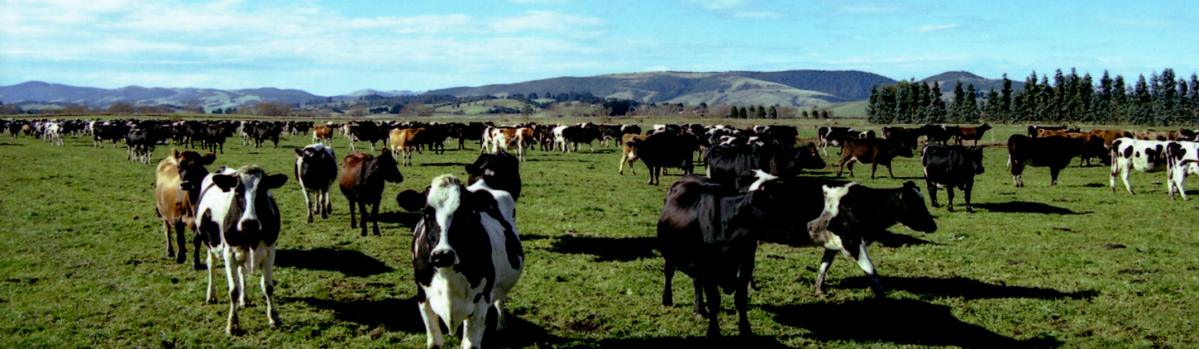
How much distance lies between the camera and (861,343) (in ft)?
Answer: 24.8

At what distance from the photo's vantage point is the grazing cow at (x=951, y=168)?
17484 millimetres

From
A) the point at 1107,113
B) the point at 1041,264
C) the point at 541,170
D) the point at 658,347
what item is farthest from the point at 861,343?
the point at 1107,113

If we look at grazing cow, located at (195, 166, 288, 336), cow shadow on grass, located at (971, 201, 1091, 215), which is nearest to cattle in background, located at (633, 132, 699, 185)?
cow shadow on grass, located at (971, 201, 1091, 215)

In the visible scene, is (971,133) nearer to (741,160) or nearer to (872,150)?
(872,150)

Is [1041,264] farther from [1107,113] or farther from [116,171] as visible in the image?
[1107,113]

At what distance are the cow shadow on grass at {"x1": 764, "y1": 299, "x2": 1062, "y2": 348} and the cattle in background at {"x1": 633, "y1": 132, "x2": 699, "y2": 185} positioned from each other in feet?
52.3

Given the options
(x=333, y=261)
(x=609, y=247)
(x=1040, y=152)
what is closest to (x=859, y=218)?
(x=609, y=247)

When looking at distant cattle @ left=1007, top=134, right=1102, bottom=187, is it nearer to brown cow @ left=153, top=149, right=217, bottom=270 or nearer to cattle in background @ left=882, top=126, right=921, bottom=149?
cattle in background @ left=882, top=126, right=921, bottom=149

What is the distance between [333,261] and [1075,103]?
114354mm

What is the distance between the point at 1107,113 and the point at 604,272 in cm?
11701

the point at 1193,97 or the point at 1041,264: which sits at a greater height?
the point at 1193,97

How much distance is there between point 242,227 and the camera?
7367 millimetres

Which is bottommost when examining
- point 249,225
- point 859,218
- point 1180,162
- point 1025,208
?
point 1025,208

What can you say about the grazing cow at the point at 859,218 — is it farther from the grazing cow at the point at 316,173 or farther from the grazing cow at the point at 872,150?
the grazing cow at the point at 872,150
